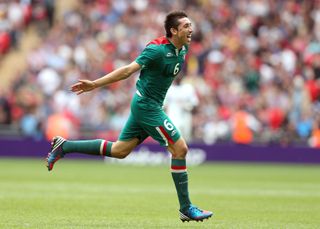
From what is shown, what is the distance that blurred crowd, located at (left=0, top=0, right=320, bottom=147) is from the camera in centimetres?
2473

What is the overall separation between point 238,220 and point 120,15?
58.8ft

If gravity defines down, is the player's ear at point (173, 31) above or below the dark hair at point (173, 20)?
below

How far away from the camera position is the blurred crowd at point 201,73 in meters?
24.7

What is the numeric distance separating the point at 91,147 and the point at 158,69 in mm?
1437

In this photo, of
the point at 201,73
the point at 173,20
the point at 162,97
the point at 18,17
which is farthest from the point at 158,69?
the point at 18,17

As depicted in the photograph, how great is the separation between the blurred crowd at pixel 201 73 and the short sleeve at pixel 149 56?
12.3 meters

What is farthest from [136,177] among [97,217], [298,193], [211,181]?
[97,217]

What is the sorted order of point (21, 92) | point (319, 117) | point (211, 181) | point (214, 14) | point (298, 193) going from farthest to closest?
point (214, 14), point (21, 92), point (319, 117), point (211, 181), point (298, 193)

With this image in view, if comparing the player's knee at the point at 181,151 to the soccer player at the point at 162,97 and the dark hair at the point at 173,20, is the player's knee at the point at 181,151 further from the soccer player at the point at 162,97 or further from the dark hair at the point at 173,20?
the dark hair at the point at 173,20

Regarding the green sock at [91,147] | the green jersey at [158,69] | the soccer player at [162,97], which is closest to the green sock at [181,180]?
the soccer player at [162,97]

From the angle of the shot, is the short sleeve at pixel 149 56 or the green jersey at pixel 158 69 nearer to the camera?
the short sleeve at pixel 149 56

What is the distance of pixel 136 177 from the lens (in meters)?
19.4

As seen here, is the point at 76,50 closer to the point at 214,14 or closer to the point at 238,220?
the point at 214,14

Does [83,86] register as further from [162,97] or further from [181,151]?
[181,151]
